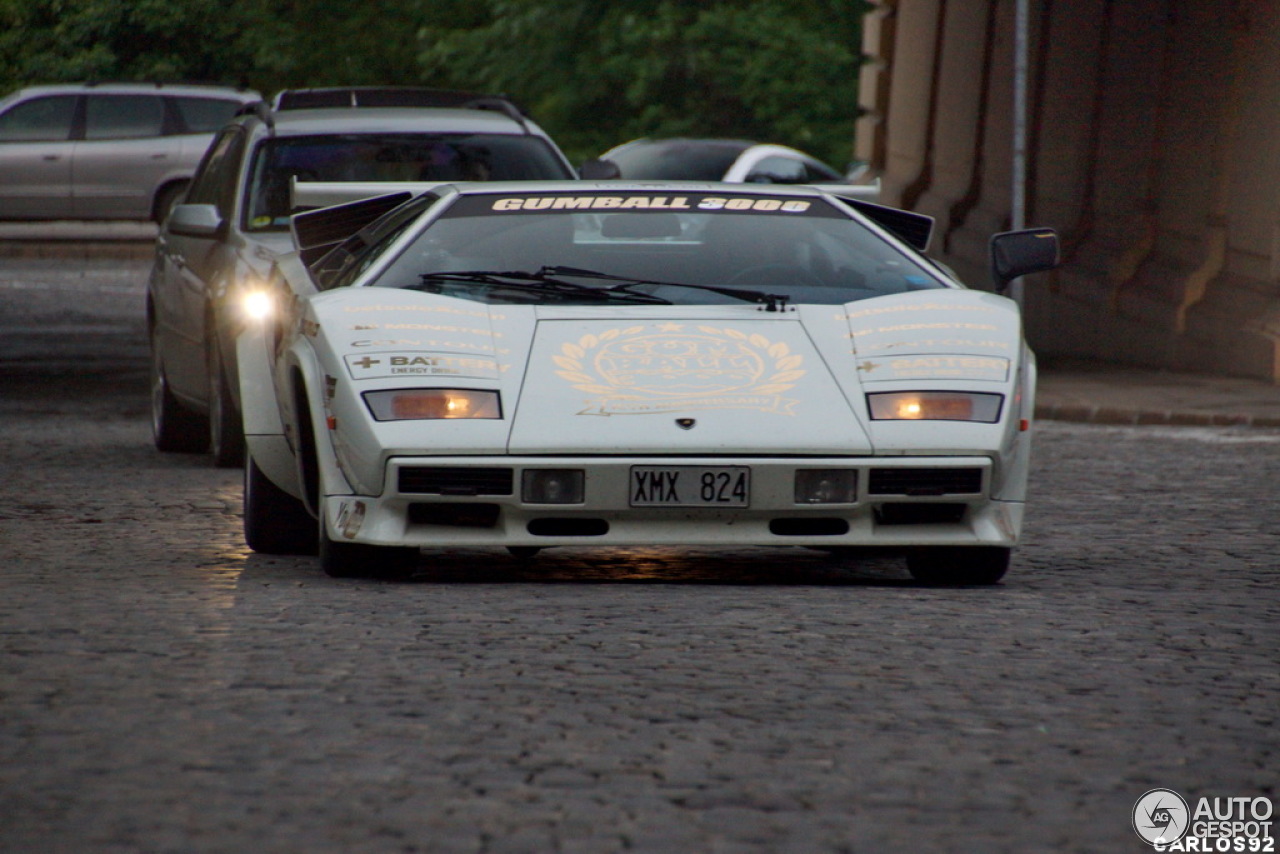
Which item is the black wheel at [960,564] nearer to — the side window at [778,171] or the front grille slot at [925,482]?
the front grille slot at [925,482]

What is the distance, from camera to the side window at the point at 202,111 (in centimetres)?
2873

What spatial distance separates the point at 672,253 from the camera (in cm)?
774

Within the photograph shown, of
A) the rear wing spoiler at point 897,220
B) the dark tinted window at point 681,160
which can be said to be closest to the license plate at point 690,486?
the rear wing spoiler at point 897,220

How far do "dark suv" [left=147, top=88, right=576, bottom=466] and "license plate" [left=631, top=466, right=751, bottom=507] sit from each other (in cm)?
362

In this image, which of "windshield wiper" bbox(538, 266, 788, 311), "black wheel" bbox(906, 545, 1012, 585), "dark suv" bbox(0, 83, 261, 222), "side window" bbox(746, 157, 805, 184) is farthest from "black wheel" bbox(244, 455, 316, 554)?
"dark suv" bbox(0, 83, 261, 222)

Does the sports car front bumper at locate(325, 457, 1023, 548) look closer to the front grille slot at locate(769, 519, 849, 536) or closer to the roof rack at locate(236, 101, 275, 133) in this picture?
the front grille slot at locate(769, 519, 849, 536)

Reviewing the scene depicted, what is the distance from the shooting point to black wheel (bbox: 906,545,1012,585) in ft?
23.0

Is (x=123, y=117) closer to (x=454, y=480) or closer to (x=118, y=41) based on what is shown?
(x=118, y=41)

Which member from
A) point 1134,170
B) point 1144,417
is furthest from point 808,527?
point 1134,170

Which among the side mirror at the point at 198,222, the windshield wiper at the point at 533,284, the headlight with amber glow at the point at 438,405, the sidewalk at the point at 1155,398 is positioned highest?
the windshield wiper at the point at 533,284

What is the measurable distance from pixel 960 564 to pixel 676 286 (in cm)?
123

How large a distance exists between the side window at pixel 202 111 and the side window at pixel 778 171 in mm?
6495

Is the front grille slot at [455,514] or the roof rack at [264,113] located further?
the roof rack at [264,113]

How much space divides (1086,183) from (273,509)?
15331 millimetres
